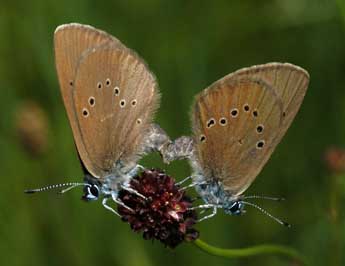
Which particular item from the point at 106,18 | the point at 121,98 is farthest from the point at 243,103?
the point at 106,18

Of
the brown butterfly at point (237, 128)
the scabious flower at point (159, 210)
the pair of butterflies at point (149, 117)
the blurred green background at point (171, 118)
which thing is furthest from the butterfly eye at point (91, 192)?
the blurred green background at point (171, 118)

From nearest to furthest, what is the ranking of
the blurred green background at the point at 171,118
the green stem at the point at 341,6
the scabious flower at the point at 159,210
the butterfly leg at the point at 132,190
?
the scabious flower at the point at 159,210, the butterfly leg at the point at 132,190, the green stem at the point at 341,6, the blurred green background at the point at 171,118

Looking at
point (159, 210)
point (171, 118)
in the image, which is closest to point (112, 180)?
point (159, 210)

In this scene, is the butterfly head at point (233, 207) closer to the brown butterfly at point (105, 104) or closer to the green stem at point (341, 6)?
the brown butterfly at point (105, 104)

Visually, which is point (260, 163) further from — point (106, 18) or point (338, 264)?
point (106, 18)

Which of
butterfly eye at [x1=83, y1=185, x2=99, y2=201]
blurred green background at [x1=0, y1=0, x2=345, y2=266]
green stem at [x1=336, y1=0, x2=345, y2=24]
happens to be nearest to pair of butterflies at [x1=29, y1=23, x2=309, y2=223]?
butterfly eye at [x1=83, y1=185, x2=99, y2=201]

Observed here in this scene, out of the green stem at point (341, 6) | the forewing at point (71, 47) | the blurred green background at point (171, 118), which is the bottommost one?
the blurred green background at point (171, 118)

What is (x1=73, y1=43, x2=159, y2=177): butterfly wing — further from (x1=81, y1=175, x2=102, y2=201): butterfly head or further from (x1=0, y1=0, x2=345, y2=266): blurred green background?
(x1=0, y1=0, x2=345, y2=266): blurred green background
